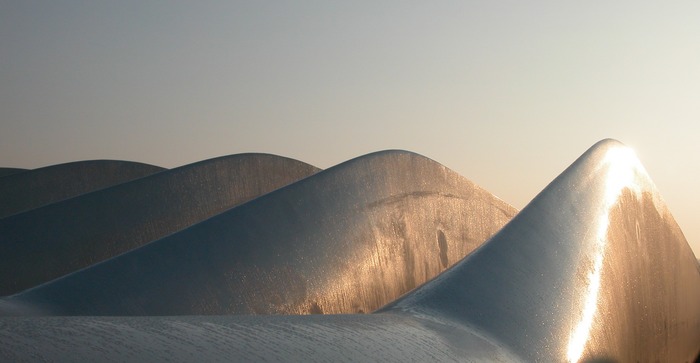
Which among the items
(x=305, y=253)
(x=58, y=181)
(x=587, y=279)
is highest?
(x=58, y=181)

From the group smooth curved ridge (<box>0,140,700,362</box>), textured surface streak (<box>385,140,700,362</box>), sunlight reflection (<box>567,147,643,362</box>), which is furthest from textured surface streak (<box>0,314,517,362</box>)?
sunlight reflection (<box>567,147,643,362</box>)

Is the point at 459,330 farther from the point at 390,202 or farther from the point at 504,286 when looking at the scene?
the point at 390,202

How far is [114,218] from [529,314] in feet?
33.8

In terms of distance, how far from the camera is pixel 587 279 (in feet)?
28.0

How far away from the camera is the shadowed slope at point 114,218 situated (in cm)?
1391

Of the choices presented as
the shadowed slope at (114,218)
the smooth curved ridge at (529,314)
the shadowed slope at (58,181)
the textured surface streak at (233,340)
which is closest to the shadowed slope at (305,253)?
the smooth curved ridge at (529,314)

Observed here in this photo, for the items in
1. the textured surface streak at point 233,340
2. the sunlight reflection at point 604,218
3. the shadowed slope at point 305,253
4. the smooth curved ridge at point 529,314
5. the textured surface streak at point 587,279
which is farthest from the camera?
the shadowed slope at point 305,253

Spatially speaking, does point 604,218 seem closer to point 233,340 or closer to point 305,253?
point 305,253

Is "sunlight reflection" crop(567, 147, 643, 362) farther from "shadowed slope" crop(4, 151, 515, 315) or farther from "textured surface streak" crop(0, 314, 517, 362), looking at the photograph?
"shadowed slope" crop(4, 151, 515, 315)

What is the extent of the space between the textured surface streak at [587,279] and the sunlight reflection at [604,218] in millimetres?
17

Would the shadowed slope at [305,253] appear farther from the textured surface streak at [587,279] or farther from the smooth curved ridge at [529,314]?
the textured surface streak at [587,279]

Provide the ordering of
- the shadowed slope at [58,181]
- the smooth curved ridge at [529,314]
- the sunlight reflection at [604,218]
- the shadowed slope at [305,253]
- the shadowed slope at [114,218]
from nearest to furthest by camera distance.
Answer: the smooth curved ridge at [529,314] → the sunlight reflection at [604,218] → the shadowed slope at [305,253] → the shadowed slope at [114,218] → the shadowed slope at [58,181]

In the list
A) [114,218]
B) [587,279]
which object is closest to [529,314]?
[587,279]

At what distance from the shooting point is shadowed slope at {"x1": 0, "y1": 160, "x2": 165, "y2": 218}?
22938mm
